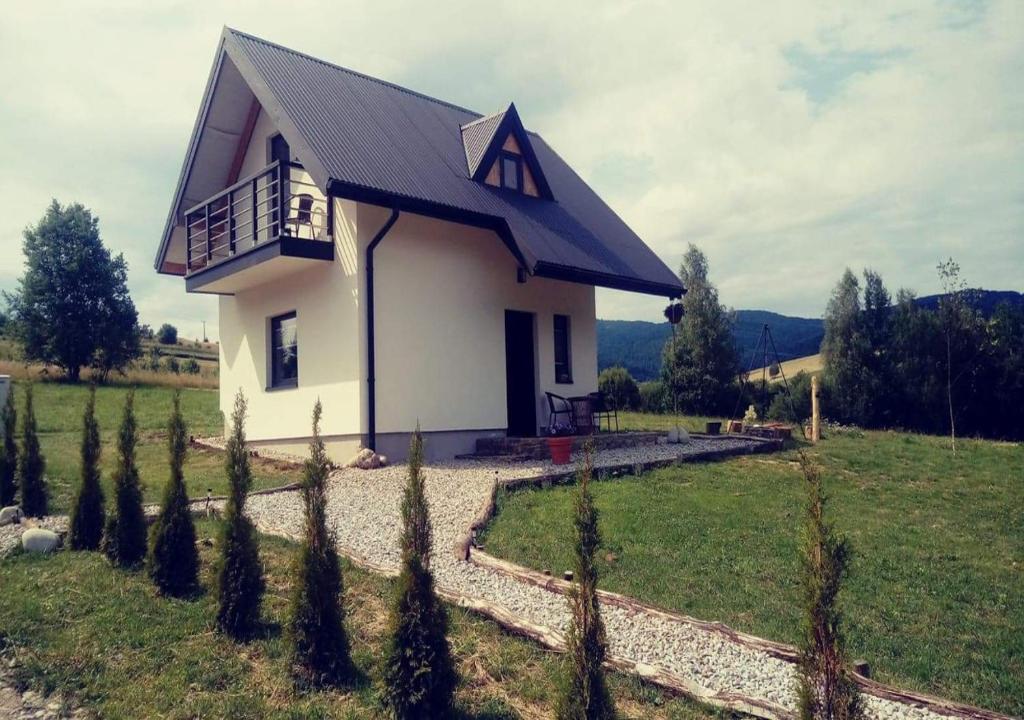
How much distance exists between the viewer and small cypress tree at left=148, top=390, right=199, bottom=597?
18.2 feet

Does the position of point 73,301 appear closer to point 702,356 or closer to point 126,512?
point 702,356

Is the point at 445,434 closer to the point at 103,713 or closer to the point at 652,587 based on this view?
the point at 652,587

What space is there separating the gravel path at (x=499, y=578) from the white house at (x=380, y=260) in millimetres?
1906

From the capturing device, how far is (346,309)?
1202cm

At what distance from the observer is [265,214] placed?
473 inches

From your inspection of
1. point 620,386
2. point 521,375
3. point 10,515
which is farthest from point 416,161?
point 620,386

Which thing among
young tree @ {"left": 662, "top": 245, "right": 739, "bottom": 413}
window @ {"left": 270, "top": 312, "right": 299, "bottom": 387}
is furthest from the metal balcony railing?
young tree @ {"left": 662, "top": 245, "right": 739, "bottom": 413}

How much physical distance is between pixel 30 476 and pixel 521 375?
879 centimetres

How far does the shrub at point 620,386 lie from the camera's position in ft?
91.8

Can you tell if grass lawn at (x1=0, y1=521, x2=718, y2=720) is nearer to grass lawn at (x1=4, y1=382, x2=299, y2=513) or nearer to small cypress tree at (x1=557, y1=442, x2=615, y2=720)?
small cypress tree at (x1=557, y1=442, x2=615, y2=720)

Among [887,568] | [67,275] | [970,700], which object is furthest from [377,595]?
[67,275]

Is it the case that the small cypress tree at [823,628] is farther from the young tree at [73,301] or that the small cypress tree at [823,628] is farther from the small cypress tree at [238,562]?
the young tree at [73,301]

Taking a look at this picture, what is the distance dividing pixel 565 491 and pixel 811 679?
20.9ft

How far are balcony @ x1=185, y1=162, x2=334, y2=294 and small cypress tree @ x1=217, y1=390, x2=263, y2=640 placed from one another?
24.0ft
